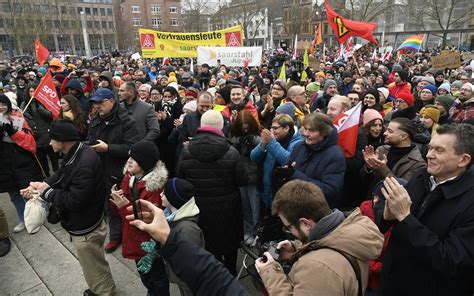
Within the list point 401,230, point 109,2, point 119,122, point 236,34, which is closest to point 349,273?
point 401,230

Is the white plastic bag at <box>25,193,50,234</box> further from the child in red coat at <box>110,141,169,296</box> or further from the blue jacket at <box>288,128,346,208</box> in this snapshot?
the blue jacket at <box>288,128,346,208</box>

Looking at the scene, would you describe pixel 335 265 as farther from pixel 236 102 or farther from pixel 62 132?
pixel 236 102

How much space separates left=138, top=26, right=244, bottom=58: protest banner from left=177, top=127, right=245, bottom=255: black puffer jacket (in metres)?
9.31

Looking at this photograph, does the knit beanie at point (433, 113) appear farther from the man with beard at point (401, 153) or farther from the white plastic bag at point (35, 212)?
the white plastic bag at point (35, 212)

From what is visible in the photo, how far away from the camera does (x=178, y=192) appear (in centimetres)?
233

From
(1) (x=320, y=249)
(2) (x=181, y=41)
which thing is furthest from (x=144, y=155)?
(2) (x=181, y=41)

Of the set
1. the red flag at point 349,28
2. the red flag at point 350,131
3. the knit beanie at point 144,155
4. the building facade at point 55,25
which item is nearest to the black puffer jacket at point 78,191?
the knit beanie at point 144,155

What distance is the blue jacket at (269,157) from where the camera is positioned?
3.40 metres

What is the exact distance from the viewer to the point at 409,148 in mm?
3008

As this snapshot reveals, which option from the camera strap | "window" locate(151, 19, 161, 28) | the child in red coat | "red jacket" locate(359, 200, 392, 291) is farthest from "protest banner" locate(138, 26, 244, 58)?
"window" locate(151, 19, 161, 28)

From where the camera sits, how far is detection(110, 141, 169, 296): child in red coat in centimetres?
268

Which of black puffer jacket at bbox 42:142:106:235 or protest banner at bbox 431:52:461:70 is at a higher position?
protest banner at bbox 431:52:461:70

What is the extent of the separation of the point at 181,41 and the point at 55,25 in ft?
207

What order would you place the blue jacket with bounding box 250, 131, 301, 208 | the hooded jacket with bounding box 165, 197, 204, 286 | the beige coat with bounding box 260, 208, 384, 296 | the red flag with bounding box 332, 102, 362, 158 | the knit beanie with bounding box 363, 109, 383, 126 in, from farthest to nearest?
the knit beanie with bounding box 363, 109, 383, 126 < the red flag with bounding box 332, 102, 362, 158 < the blue jacket with bounding box 250, 131, 301, 208 < the hooded jacket with bounding box 165, 197, 204, 286 < the beige coat with bounding box 260, 208, 384, 296
